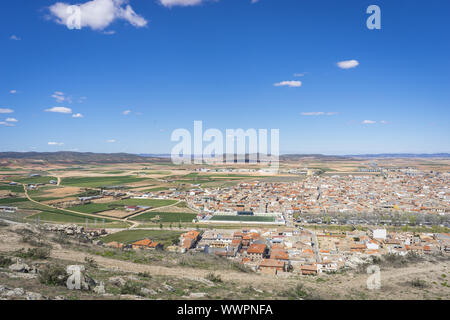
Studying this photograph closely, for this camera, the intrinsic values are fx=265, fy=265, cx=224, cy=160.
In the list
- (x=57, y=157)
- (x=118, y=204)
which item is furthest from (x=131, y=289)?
(x=57, y=157)

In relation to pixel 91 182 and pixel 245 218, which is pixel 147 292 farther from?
pixel 91 182

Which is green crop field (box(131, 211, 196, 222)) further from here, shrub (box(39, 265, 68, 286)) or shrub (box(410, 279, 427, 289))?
shrub (box(39, 265, 68, 286))

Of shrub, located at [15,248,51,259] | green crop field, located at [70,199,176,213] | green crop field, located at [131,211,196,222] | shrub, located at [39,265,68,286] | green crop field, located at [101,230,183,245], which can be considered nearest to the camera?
shrub, located at [39,265,68,286]

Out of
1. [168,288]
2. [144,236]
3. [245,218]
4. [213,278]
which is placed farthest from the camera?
[245,218]

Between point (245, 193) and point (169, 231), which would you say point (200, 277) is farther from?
point (245, 193)

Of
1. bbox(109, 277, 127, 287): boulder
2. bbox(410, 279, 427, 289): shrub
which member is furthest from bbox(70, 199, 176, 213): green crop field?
bbox(410, 279, 427, 289): shrub
